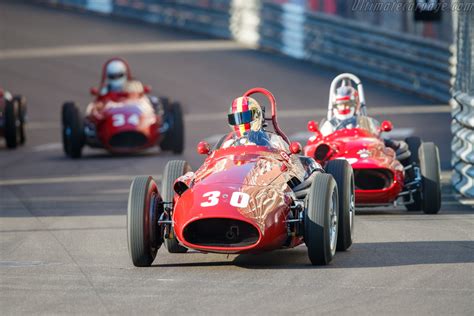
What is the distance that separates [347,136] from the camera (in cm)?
1595

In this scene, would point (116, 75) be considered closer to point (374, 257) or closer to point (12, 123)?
point (12, 123)

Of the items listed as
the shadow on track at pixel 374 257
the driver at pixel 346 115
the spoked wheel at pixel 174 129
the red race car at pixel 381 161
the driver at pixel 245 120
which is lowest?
the spoked wheel at pixel 174 129

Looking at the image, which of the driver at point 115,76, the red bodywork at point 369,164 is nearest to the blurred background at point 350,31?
the driver at point 115,76

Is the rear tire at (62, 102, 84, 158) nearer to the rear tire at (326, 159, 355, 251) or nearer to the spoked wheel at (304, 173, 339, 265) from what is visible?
the rear tire at (326, 159, 355, 251)

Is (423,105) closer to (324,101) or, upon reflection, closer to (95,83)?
(324,101)

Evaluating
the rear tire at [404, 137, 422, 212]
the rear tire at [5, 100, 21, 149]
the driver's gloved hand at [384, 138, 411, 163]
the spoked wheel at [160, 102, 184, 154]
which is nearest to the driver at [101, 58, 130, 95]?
the spoked wheel at [160, 102, 184, 154]

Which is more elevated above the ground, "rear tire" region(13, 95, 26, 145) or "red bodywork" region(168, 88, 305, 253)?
"red bodywork" region(168, 88, 305, 253)

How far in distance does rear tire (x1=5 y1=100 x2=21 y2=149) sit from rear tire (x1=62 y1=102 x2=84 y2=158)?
2167 mm

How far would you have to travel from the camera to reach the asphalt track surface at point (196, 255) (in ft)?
32.5

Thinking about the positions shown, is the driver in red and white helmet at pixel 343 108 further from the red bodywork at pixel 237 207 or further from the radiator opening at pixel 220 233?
the radiator opening at pixel 220 233

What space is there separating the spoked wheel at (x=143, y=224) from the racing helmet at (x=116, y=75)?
38.7ft

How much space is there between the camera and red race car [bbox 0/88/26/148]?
25.0m

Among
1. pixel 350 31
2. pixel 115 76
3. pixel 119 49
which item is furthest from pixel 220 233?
pixel 119 49

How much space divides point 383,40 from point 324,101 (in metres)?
2.55
